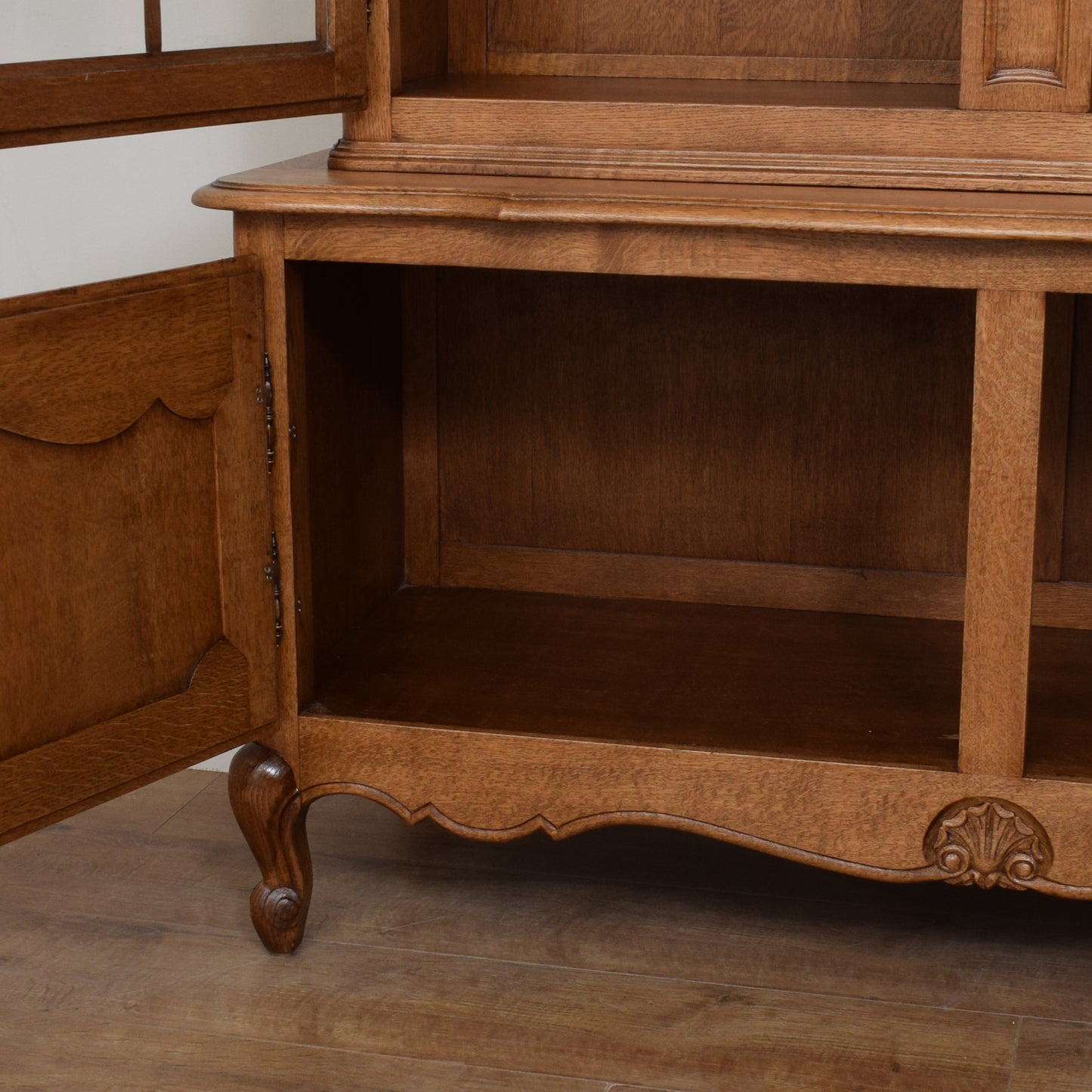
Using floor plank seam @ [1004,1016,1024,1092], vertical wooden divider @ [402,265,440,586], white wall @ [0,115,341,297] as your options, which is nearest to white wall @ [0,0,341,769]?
white wall @ [0,115,341,297]

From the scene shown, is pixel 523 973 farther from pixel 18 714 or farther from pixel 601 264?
pixel 601 264

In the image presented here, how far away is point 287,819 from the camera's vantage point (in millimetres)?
2090

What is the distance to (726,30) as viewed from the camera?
2.34 metres

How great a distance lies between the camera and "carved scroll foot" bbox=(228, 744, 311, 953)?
2.06 meters

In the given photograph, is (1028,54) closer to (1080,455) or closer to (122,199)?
(1080,455)

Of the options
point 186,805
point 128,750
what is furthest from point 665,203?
point 186,805

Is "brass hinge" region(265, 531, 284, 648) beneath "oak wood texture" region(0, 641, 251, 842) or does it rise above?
above

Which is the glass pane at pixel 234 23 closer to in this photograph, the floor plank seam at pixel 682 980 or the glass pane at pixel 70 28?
the glass pane at pixel 70 28

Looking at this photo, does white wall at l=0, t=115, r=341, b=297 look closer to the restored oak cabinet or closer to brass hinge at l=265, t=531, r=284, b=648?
the restored oak cabinet

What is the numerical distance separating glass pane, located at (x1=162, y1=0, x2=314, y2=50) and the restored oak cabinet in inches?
3.6

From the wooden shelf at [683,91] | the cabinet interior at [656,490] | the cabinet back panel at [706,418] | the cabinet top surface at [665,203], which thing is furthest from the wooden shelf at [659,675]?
the wooden shelf at [683,91]

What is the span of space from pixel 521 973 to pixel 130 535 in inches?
31.4

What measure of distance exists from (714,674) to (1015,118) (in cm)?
84

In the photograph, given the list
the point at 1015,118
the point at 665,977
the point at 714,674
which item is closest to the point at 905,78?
the point at 1015,118
